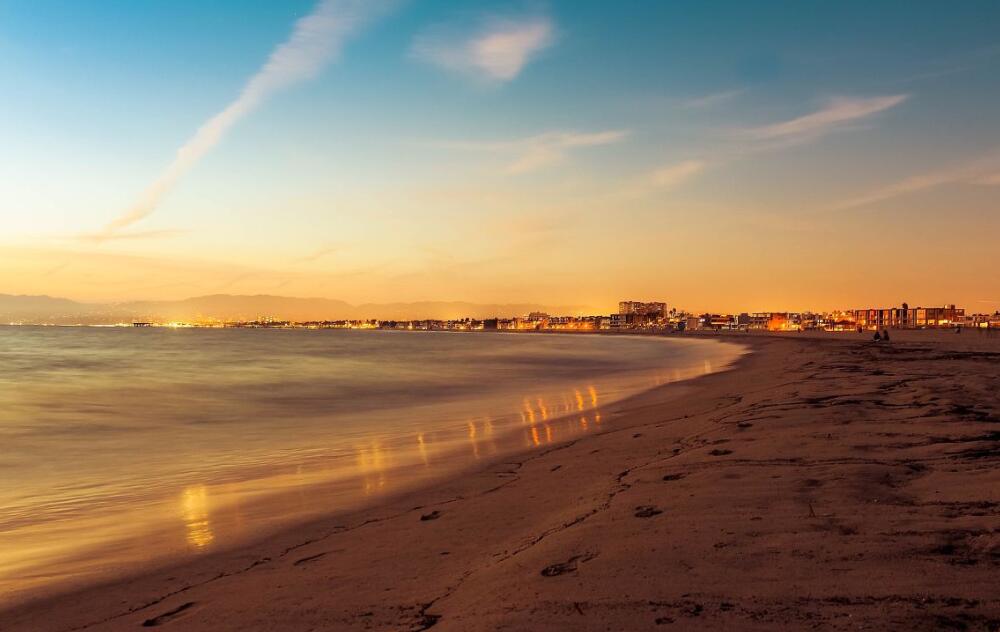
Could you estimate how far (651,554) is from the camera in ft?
Answer: 15.8

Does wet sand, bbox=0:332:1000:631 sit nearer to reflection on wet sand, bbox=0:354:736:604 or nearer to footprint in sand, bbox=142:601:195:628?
footprint in sand, bbox=142:601:195:628

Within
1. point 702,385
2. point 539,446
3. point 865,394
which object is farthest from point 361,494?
point 702,385

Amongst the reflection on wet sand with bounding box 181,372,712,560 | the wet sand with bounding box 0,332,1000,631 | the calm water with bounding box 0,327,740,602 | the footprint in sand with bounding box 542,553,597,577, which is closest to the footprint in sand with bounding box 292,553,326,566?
the wet sand with bounding box 0,332,1000,631

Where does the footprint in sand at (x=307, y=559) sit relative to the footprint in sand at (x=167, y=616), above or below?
above

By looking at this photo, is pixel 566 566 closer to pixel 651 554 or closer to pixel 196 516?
pixel 651 554

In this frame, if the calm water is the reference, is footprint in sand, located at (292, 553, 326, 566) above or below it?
above

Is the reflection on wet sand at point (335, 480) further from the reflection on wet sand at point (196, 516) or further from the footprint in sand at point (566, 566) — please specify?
the footprint in sand at point (566, 566)

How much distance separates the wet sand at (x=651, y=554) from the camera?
3.85m

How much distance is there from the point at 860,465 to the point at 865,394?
7.86m

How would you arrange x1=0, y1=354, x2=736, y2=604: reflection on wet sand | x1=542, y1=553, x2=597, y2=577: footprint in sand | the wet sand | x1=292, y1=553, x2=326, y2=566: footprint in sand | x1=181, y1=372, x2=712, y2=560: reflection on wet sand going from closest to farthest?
the wet sand → x1=542, y1=553, x2=597, y2=577: footprint in sand → x1=292, y1=553, x2=326, y2=566: footprint in sand → x1=0, y1=354, x2=736, y2=604: reflection on wet sand → x1=181, y1=372, x2=712, y2=560: reflection on wet sand

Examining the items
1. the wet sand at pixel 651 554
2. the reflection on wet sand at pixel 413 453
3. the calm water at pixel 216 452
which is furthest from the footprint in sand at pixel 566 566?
the reflection on wet sand at pixel 413 453

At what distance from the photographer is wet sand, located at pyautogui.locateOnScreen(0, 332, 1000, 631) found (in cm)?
385

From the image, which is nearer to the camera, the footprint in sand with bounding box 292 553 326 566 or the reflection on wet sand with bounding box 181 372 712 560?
the footprint in sand with bounding box 292 553 326 566

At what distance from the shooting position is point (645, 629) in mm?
3592
